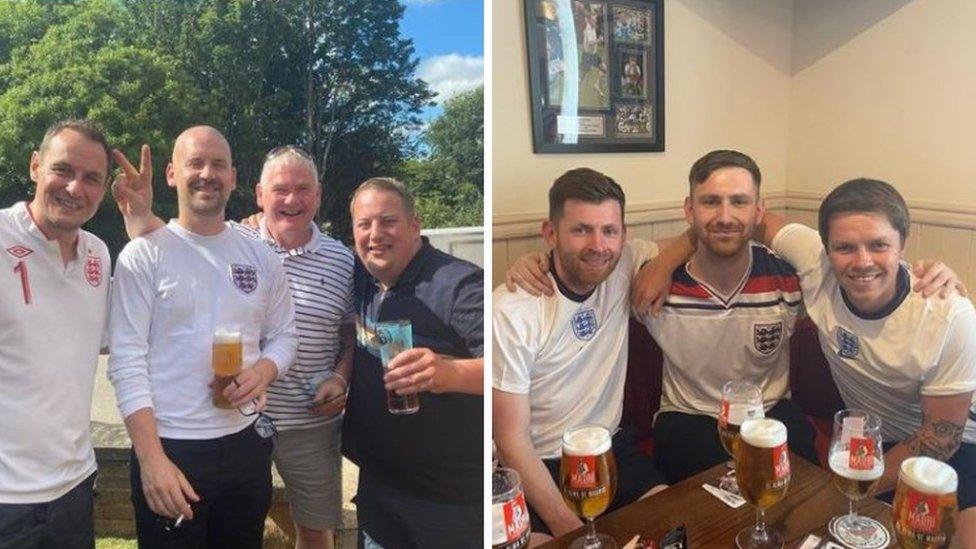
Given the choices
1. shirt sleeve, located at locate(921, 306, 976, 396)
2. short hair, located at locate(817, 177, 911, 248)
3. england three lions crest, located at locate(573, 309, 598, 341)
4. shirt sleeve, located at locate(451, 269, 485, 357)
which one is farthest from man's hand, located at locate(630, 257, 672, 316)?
shirt sleeve, located at locate(921, 306, 976, 396)

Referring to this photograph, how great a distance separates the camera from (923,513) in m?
0.99

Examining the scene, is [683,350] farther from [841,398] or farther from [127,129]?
[127,129]

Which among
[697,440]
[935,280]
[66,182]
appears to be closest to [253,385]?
[66,182]

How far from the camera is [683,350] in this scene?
4.69 feet

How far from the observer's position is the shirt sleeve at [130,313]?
2.91 feet

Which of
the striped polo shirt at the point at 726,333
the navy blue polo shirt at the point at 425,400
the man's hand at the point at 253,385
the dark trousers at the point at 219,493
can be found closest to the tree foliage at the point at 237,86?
the navy blue polo shirt at the point at 425,400

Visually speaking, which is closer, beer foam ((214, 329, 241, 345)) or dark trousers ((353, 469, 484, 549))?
beer foam ((214, 329, 241, 345))

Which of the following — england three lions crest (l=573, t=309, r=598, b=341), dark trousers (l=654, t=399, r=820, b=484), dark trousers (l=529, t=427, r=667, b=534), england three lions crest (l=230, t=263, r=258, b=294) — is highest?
england three lions crest (l=230, t=263, r=258, b=294)

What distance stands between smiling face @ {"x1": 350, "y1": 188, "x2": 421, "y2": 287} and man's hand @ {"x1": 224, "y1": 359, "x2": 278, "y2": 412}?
8.8 inches

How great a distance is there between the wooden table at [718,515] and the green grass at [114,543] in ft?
2.21

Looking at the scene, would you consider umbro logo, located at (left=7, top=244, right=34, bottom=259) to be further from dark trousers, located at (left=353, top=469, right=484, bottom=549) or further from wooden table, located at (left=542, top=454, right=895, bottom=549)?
wooden table, located at (left=542, top=454, right=895, bottom=549)

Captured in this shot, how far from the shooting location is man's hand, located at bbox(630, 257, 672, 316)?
1.40 m

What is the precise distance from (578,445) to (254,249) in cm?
64

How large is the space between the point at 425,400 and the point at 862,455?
79 cm
